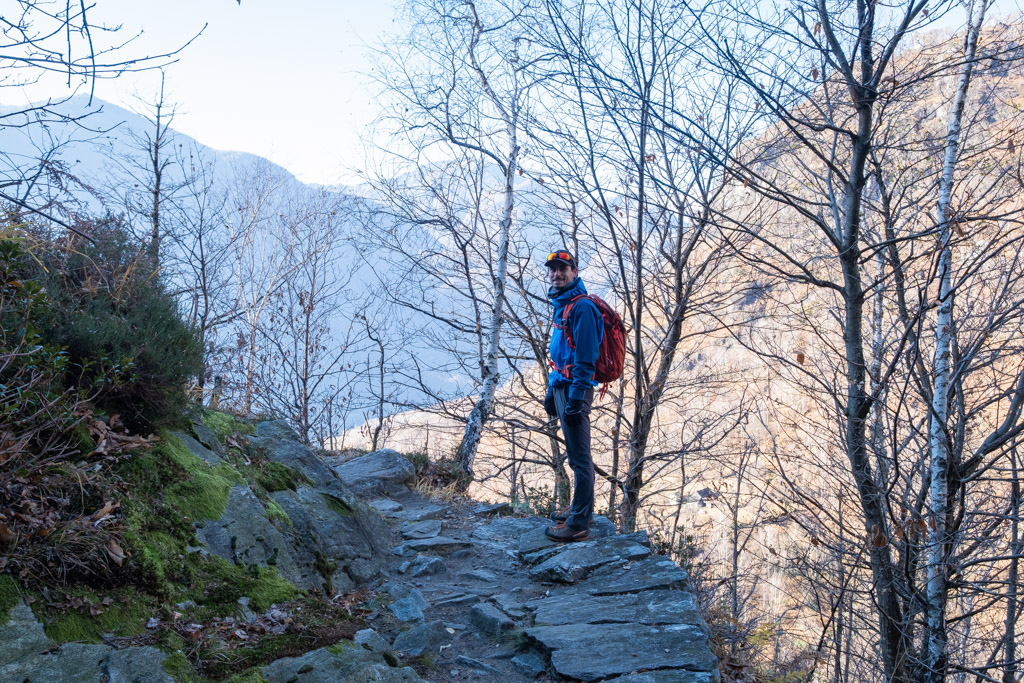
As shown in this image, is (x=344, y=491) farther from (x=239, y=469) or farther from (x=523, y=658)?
(x=523, y=658)

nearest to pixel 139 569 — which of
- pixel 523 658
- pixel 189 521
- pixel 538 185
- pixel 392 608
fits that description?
pixel 189 521

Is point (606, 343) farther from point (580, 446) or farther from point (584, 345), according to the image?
point (580, 446)

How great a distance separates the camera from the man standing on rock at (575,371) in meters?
5.02

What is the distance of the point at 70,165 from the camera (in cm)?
568

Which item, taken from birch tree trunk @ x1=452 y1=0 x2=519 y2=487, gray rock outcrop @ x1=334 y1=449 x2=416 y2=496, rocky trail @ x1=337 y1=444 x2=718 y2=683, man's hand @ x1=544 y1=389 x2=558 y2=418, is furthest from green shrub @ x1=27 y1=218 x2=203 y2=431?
birch tree trunk @ x1=452 y1=0 x2=519 y2=487

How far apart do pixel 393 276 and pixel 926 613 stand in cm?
1039

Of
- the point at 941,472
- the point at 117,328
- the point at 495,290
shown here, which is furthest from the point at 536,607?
the point at 495,290

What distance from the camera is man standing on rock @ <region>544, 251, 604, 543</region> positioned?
5020 millimetres

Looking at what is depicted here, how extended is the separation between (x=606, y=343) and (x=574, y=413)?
628 mm

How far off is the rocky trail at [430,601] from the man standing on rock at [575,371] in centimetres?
39

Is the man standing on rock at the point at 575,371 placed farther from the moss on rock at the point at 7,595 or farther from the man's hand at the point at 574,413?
the moss on rock at the point at 7,595

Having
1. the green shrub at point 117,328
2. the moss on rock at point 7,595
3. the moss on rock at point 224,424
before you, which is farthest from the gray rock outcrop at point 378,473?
the moss on rock at point 7,595

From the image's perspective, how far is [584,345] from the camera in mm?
4996

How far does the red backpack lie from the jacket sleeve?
→ 91mm
